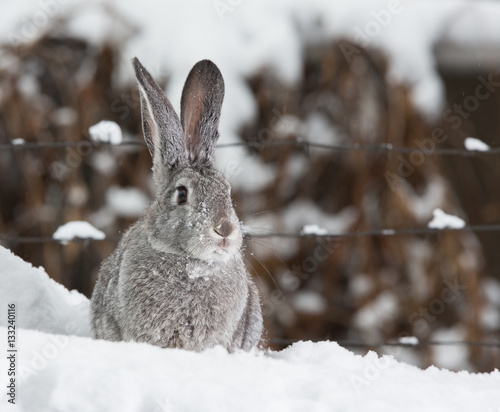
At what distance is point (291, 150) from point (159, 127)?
2.01 m

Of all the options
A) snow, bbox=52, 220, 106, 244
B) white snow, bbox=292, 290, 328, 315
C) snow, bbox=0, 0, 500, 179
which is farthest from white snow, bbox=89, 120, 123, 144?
white snow, bbox=292, 290, 328, 315

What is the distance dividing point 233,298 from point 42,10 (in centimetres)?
261

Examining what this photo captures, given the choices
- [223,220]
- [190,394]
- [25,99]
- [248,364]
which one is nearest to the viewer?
[190,394]

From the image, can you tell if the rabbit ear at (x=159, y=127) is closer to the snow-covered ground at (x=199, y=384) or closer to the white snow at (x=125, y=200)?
the snow-covered ground at (x=199, y=384)

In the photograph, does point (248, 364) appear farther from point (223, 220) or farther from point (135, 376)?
point (223, 220)

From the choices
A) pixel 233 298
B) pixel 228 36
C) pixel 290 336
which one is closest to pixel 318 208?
pixel 290 336

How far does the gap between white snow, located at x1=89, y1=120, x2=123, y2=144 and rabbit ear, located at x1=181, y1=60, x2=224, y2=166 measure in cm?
64

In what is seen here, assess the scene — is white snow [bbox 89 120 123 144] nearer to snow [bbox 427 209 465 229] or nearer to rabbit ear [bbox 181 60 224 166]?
rabbit ear [bbox 181 60 224 166]

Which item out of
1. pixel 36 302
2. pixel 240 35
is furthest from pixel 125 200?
pixel 36 302

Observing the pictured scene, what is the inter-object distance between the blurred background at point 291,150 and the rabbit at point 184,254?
1612 mm

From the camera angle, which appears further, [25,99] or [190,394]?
[25,99]

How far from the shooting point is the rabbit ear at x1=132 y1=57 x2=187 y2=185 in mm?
1979

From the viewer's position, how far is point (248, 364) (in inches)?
65.0

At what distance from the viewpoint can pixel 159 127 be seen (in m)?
2.03
